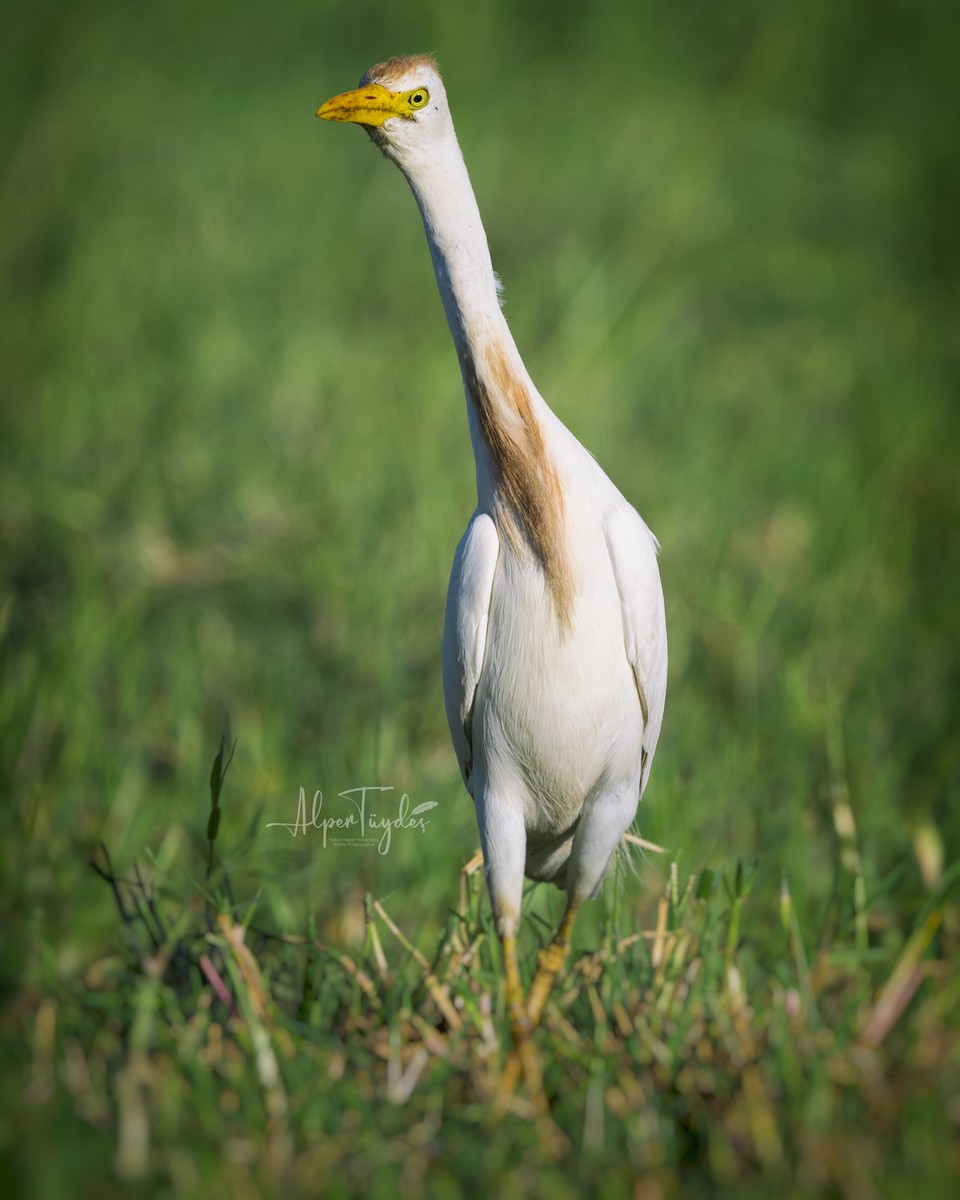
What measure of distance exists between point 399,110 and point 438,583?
247cm

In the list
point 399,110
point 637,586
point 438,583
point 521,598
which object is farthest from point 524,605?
point 438,583

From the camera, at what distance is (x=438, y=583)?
3.83 metres

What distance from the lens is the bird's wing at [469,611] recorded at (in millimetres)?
1585

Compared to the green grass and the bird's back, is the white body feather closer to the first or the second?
the bird's back

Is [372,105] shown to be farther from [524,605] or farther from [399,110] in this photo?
[524,605]

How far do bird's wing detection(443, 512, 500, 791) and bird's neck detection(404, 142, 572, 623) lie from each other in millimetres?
39

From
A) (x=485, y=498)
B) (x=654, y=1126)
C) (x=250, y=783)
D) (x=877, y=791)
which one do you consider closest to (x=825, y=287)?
(x=877, y=791)

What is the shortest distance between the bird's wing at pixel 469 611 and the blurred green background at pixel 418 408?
0.70 meters

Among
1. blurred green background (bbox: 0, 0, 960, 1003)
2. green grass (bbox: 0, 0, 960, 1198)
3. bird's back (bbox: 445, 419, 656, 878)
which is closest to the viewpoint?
green grass (bbox: 0, 0, 960, 1198)

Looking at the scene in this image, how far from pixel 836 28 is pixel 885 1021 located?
597 centimetres

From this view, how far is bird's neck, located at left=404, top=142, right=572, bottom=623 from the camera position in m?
1.44

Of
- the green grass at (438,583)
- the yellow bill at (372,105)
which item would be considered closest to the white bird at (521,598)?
the yellow bill at (372,105)

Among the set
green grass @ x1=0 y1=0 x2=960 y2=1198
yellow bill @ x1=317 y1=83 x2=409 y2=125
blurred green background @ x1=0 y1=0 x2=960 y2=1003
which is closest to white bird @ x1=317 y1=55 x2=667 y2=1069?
yellow bill @ x1=317 y1=83 x2=409 y2=125

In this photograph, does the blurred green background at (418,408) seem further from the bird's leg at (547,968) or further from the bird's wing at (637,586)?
the bird's wing at (637,586)
